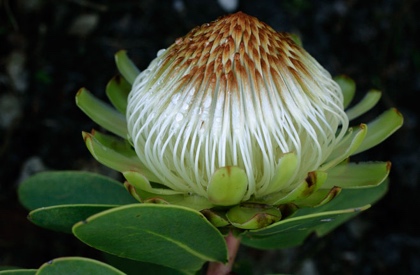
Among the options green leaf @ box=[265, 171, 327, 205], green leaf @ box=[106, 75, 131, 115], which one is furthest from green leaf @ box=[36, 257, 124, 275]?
green leaf @ box=[106, 75, 131, 115]

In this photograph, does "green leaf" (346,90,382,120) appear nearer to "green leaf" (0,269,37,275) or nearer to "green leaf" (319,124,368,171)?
"green leaf" (319,124,368,171)

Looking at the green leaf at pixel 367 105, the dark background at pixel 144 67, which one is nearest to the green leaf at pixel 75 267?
the green leaf at pixel 367 105

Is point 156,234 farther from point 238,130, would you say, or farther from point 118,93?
point 118,93

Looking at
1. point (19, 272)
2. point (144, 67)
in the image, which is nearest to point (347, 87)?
point (19, 272)

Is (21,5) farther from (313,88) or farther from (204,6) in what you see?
(313,88)

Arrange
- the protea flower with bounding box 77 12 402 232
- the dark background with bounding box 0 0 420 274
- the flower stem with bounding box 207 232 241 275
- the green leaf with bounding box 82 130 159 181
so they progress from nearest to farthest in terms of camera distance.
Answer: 1. the protea flower with bounding box 77 12 402 232
2. the green leaf with bounding box 82 130 159 181
3. the flower stem with bounding box 207 232 241 275
4. the dark background with bounding box 0 0 420 274

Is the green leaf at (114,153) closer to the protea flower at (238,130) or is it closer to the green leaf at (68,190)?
the protea flower at (238,130)

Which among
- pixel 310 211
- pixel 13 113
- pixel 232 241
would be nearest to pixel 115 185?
pixel 232 241
